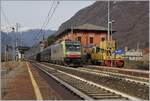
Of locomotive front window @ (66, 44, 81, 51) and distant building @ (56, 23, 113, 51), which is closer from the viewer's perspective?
locomotive front window @ (66, 44, 81, 51)

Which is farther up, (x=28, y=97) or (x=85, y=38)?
(x=85, y=38)

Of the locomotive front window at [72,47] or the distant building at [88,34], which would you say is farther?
the distant building at [88,34]

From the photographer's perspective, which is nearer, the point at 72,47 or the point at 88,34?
the point at 72,47

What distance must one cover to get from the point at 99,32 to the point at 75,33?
7141 mm

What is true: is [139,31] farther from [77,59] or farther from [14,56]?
[77,59]

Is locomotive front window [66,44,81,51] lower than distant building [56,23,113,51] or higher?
lower

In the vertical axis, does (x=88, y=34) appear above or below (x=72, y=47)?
above

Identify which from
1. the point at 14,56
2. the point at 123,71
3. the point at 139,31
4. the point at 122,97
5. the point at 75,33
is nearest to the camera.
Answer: the point at 122,97

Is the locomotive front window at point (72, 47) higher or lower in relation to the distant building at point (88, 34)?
lower

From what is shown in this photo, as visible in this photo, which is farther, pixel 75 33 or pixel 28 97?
pixel 75 33

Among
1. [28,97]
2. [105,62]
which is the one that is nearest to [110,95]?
[28,97]

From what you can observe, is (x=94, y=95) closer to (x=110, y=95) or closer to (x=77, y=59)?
(x=110, y=95)

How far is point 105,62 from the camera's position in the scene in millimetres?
57406

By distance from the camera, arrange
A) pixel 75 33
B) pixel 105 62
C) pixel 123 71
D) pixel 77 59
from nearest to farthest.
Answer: pixel 123 71 → pixel 77 59 → pixel 105 62 → pixel 75 33
